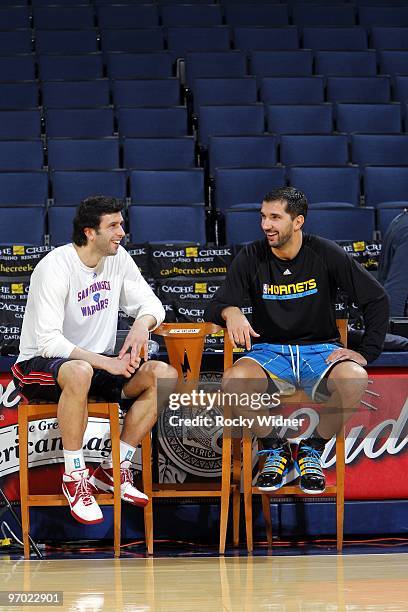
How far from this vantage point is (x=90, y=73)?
7930 mm

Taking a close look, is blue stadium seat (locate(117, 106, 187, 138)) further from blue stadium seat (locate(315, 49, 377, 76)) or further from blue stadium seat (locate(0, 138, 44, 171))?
blue stadium seat (locate(315, 49, 377, 76))

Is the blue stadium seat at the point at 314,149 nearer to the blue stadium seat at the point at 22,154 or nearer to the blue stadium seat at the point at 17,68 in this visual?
the blue stadium seat at the point at 22,154

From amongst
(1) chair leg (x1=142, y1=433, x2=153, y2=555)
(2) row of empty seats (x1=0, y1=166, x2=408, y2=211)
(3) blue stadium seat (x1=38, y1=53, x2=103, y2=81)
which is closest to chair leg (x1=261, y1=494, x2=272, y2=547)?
(1) chair leg (x1=142, y1=433, x2=153, y2=555)

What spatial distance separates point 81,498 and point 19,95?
4.89 metres

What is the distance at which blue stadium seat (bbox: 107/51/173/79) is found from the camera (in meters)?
7.96

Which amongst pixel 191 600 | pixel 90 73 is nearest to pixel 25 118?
pixel 90 73

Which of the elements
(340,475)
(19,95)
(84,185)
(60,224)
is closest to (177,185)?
(84,185)

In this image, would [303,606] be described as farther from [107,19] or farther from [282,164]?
[107,19]

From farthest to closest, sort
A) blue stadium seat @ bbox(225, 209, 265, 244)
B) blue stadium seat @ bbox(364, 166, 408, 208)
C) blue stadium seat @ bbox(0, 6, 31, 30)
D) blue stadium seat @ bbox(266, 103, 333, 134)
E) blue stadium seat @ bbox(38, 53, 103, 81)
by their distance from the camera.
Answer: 1. blue stadium seat @ bbox(0, 6, 31, 30)
2. blue stadium seat @ bbox(38, 53, 103, 81)
3. blue stadium seat @ bbox(266, 103, 333, 134)
4. blue stadium seat @ bbox(364, 166, 408, 208)
5. blue stadium seat @ bbox(225, 209, 265, 244)

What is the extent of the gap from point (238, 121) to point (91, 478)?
430cm

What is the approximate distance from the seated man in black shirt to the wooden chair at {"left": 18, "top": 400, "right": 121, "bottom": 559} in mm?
439

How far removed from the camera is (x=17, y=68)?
26.0 feet

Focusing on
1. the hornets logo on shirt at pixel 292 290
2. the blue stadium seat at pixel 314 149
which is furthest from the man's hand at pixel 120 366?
the blue stadium seat at pixel 314 149

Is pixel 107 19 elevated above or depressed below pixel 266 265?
above
